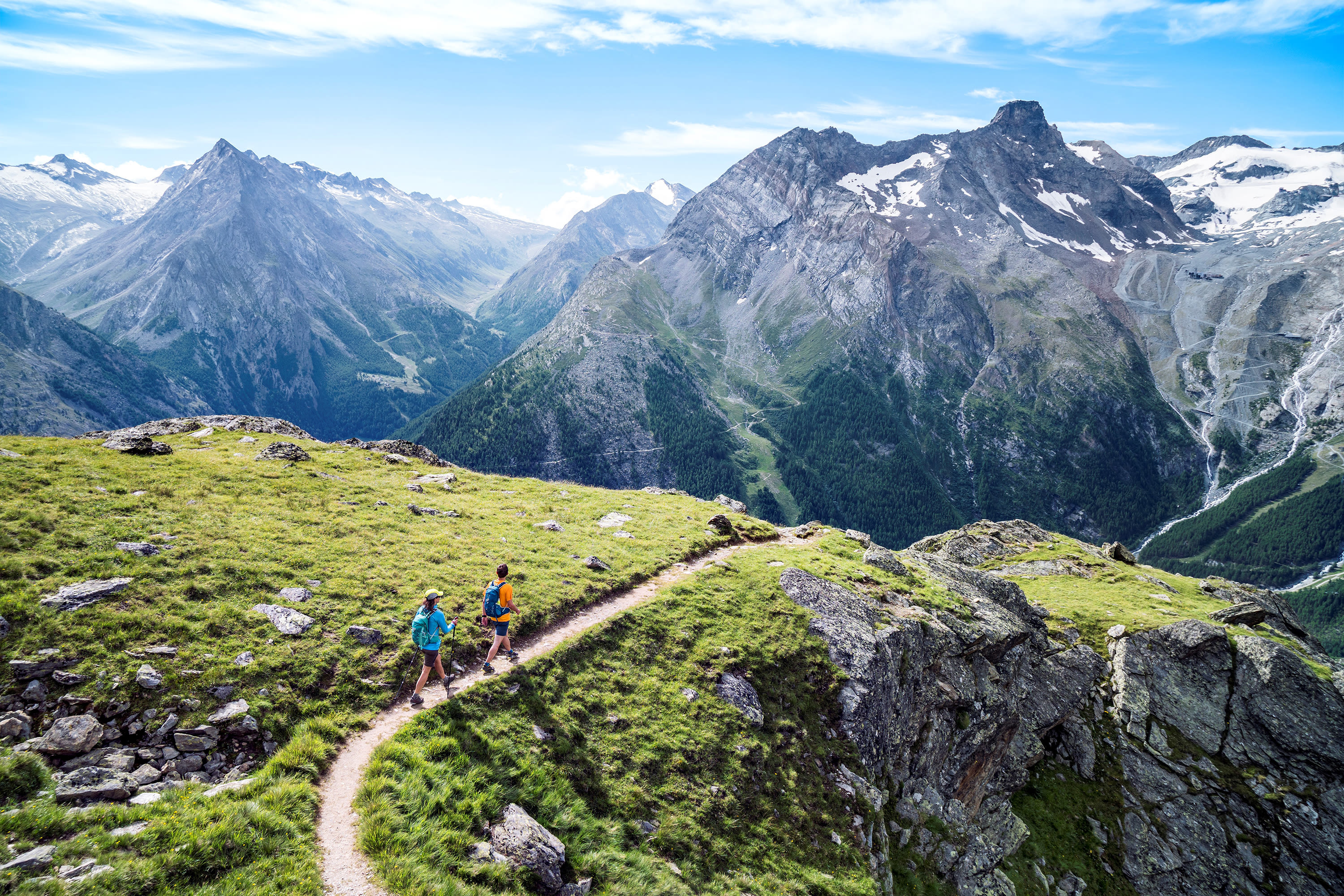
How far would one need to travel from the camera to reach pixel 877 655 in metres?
27.4

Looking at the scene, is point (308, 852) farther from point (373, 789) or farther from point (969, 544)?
point (969, 544)

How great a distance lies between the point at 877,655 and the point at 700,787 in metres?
12.1

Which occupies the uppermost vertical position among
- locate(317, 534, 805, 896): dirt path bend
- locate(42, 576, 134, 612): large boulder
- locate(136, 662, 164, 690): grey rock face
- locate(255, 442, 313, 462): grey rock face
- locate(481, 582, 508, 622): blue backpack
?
locate(255, 442, 313, 462): grey rock face

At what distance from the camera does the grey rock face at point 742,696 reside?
23336 mm

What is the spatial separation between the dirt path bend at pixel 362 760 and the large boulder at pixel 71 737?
5.55 m

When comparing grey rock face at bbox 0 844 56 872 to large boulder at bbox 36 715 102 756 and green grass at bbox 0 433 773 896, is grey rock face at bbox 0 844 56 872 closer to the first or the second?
green grass at bbox 0 433 773 896

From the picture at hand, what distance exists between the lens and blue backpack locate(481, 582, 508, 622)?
21.1 metres

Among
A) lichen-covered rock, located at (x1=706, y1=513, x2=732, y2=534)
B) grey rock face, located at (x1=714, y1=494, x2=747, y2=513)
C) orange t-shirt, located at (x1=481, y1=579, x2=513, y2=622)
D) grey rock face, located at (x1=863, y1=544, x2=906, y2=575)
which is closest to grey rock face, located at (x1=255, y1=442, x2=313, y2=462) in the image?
orange t-shirt, located at (x1=481, y1=579, x2=513, y2=622)

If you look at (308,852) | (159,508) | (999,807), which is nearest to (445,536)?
(159,508)

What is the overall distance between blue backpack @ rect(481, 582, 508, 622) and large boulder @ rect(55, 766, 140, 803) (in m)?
10.1

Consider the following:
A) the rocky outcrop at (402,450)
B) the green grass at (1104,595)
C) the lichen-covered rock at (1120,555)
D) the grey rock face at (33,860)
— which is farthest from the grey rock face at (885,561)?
the lichen-covered rock at (1120,555)

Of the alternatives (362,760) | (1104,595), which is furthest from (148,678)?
(1104,595)

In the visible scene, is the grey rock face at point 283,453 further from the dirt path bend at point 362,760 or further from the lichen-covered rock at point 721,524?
the lichen-covered rock at point 721,524

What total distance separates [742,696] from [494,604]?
1172 cm
